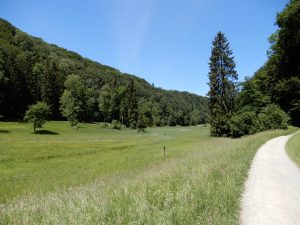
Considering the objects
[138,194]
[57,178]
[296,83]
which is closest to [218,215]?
[138,194]

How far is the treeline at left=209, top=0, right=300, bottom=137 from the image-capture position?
A: 49.4m

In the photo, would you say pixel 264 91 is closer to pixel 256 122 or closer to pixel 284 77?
pixel 284 77

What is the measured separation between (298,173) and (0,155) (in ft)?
103

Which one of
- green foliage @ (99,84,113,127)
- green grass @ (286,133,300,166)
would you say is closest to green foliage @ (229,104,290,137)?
green grass @ (286,133,300,166)

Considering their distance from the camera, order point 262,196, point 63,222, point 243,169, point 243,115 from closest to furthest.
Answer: point 63,222 → point 262,196 → point 243,169 → point 243,115

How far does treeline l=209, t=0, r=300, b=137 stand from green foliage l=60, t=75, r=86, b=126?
164 feet

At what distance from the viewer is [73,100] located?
94.6 metres

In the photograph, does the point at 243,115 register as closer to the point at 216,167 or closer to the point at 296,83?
the point at 296,83

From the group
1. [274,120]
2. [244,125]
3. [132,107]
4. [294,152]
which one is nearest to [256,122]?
[244,125]

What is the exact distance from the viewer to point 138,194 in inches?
320

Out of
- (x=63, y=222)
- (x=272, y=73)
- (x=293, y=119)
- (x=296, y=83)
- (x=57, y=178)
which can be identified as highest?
(x=272, y=73)

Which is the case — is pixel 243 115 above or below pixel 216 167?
above

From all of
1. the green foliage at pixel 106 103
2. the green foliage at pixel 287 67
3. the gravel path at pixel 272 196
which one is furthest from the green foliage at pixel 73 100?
the gravel path at pixel 272 196

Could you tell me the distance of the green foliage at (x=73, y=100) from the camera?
8881 centimetres
